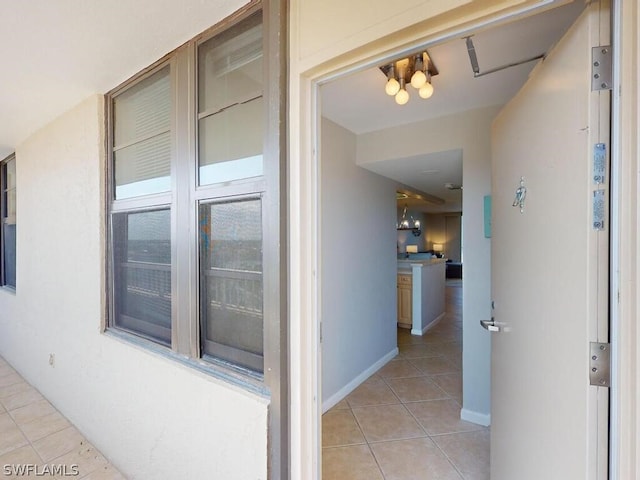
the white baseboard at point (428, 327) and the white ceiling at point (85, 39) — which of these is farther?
the white baseboard at point (428, 327)

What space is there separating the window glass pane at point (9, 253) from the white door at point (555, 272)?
483 cm

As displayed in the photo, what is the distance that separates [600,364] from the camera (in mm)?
758

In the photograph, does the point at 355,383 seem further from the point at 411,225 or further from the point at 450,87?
the point at 411,225

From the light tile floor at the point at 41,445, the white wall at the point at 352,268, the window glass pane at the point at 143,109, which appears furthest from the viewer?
the white wall at the point at 352,268

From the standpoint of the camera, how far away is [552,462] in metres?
0.93

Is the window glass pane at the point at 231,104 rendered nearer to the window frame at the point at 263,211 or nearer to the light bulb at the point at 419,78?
the window frame at the point at 263,211

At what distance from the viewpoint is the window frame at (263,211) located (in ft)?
3.67

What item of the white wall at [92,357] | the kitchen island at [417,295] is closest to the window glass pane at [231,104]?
the white wall at [92,357]

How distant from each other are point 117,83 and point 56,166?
1.06 meters

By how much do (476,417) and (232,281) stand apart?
2.20m

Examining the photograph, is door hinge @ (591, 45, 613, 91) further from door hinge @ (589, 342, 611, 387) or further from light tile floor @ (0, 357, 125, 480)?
light tile floor @ (0, 357, 125, 480)

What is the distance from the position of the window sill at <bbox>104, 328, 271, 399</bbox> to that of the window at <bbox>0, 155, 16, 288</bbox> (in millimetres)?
3008

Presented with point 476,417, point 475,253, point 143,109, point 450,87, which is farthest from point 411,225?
point 143,109

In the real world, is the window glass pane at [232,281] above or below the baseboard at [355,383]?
above
